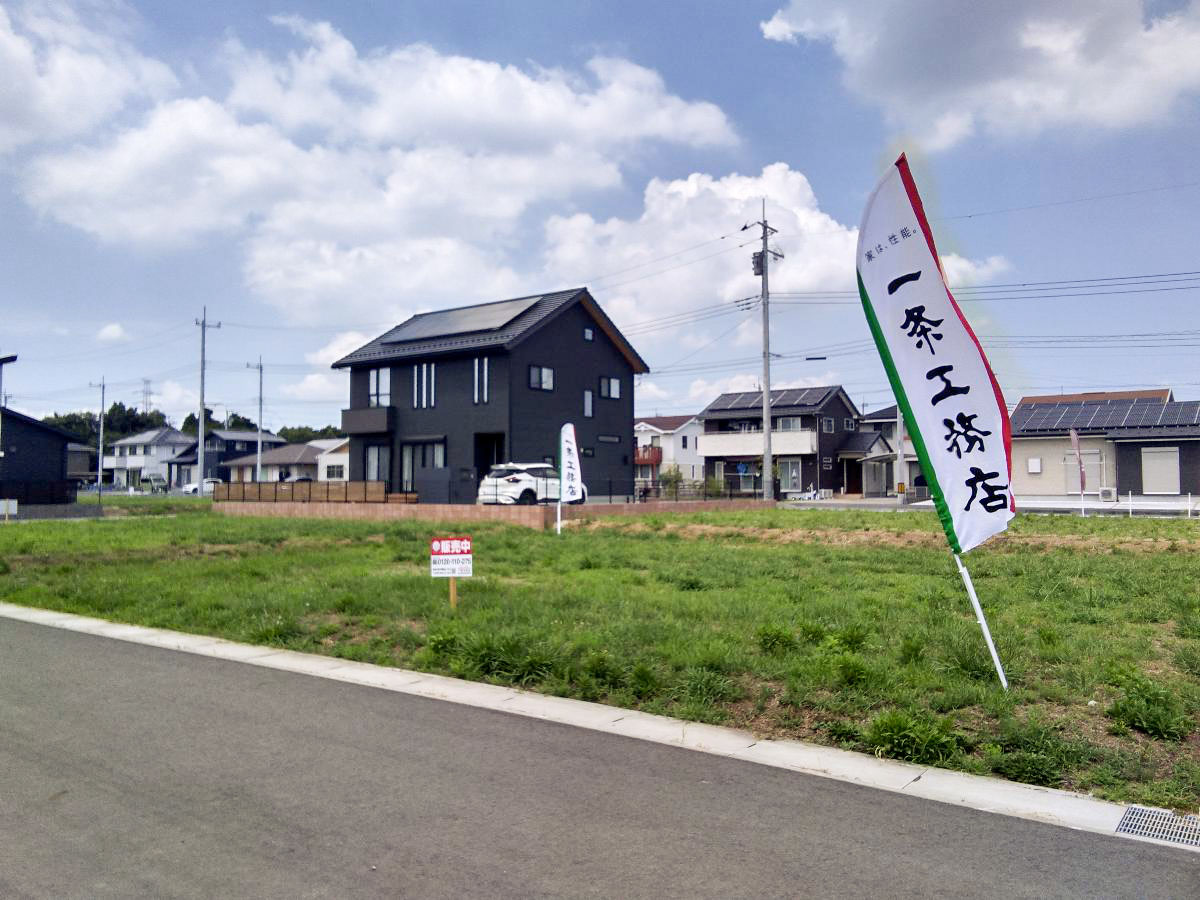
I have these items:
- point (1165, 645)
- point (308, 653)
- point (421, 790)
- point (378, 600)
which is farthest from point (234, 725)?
point (1165, 645)

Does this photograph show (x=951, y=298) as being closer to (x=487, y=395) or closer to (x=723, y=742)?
(x=723, y=742)

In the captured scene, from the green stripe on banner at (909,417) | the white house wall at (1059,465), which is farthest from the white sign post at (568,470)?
the white house wall at (1059,465)

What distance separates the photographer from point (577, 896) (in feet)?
12.7

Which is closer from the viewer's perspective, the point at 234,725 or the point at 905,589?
the point at 234,725

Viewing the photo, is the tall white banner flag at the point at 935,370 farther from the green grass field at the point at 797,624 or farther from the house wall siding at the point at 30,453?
the house wall siding at the point at 30,453

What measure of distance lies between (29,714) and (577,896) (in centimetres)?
525

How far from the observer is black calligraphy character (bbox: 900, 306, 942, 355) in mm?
6770

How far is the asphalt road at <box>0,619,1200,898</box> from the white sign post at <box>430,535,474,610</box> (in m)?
3.64

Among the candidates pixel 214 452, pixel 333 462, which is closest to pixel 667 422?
pixel 333 462

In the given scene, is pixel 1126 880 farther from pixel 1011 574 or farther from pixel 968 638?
pixel 1011 574

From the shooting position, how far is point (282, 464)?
79.8 meters

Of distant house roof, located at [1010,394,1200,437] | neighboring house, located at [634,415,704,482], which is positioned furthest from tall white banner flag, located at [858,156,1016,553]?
neighboring house, located at [634,415,704,482]

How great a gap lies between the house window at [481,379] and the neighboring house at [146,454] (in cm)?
7355

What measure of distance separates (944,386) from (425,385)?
32.6 metres
